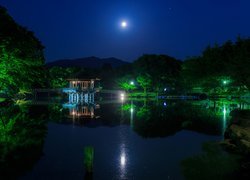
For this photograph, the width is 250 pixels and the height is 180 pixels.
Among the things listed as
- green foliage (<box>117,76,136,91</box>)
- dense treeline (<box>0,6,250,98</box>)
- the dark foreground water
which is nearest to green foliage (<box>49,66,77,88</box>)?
dense treeline (<box>0,6,250,98</box>)

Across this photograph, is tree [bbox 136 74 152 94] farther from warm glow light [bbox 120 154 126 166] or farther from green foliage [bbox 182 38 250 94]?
warm glow light [bbox 120 154 126 166]

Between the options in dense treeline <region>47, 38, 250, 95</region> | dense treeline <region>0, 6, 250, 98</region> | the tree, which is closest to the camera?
dense treeline <region>0, 6, 250, 98</region>

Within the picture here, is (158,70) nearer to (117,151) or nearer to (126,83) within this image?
(126,83)

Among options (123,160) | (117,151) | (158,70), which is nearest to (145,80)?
(158,70)

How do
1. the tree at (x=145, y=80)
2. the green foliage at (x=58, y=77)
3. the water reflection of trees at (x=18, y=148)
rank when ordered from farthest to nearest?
Answer: the green foliage at (x=58, y=77) → the tree at (x=145, y=80) → the water reflection of trees at (x=18, y=148)

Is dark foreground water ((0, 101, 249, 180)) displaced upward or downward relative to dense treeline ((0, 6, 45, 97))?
downward

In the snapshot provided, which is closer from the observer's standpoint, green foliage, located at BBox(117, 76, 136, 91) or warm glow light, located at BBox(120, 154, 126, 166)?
warm glow light, located at BBox(120, 154, 126, 166)

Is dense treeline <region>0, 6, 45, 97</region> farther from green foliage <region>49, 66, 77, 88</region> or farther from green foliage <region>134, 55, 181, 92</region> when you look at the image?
green foliage <region>49, 66, 77, 88</region>

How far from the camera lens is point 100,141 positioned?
57.1ft

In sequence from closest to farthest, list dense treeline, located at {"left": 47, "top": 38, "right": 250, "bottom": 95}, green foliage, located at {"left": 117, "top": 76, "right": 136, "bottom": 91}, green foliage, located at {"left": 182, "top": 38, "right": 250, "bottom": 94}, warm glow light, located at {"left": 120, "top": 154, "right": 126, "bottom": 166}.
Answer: warm glow light, located at {"left": 120, "top": 154, "right": 126, "bottom": 166}, green foliage, located at {"left": 182, "top": 38, "right": 250, "bottom": 94}, dense treeline, located at {"left": 47, "top": 38, "right": 250, "bottom": 95}, green foliage, located at {"left": 117, "top": 76, "right": 136, "bottom": 91}

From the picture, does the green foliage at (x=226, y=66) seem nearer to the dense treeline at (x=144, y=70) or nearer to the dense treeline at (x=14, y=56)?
the dense treeline at (x=144, y=70)

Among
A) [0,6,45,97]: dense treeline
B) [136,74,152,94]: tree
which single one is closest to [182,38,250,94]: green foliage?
[136,74,152,94]: tree

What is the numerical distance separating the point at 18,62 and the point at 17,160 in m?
12.5

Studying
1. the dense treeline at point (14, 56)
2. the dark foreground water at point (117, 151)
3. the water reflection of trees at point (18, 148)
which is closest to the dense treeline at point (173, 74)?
the dark foreground water at point (117, 151)
